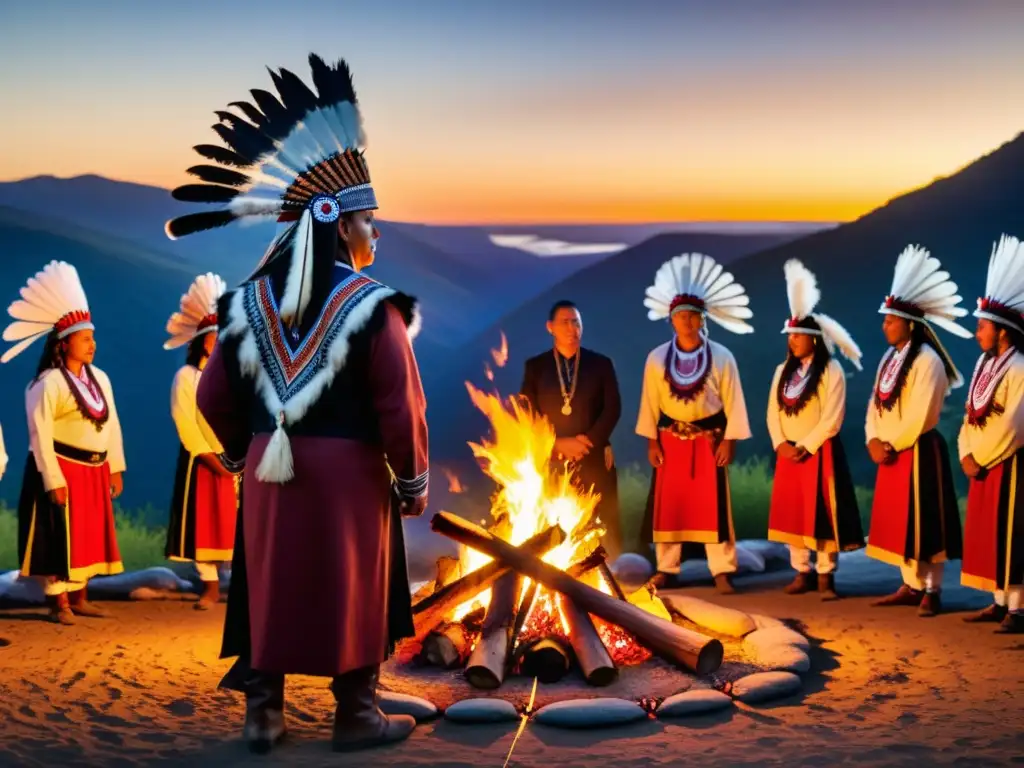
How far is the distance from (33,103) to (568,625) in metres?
8.30

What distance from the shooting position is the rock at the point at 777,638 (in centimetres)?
604

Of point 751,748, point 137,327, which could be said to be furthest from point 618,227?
point 751,748

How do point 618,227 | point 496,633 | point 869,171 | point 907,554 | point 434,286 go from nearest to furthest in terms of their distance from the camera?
1. point 496,633
2. point 907,554
3. point 869,171
4. point 618,227
5. point 434,286

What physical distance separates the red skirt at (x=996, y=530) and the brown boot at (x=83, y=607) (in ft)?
16.8

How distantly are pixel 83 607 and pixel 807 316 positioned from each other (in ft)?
16.0

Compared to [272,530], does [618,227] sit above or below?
above

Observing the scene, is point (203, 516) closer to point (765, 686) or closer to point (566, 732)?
point (566, 732)

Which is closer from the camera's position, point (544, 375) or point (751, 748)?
point (751, 748)

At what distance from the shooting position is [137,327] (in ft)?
45.6

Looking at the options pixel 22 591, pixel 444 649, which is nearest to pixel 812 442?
pixel 444 649

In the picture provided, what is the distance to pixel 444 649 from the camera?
19.0ft

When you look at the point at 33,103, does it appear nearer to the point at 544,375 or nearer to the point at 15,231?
the point at 15,231

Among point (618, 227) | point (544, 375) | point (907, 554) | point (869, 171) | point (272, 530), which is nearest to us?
point (272, 530)

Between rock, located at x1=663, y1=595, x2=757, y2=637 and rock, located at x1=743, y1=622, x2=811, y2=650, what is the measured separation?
0.10 m
